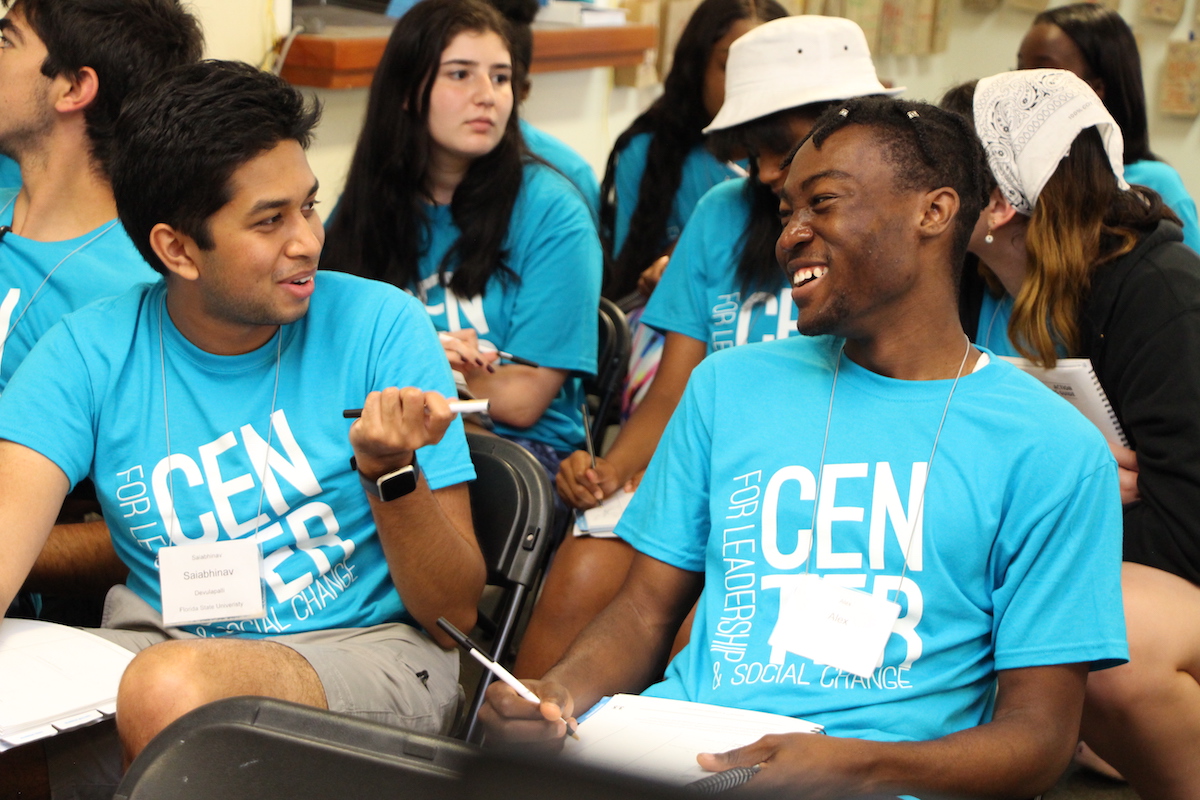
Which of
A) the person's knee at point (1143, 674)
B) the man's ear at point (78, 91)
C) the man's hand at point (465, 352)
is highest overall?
the man's ear at point (78, 91)

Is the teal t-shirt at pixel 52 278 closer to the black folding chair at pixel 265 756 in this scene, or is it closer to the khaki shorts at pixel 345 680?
the khaki shorts at pixel 345 680

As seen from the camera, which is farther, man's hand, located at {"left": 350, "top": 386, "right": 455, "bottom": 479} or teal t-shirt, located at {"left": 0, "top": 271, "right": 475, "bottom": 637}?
teal t-shirt, located at {"left": 0, "top": 271, "right": 475, "bottom": 637}

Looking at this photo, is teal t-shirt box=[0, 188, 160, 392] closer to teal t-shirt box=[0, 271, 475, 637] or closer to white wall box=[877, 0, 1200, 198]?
teal t-shirt box=[0, 271, 475, 637]

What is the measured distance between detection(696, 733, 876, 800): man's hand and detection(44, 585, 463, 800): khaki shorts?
513 mm

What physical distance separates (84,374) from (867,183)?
1.14 meters

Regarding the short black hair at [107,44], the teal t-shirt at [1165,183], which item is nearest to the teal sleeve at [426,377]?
the short black hair at [107,44]

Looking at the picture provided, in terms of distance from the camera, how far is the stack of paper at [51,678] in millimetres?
1254

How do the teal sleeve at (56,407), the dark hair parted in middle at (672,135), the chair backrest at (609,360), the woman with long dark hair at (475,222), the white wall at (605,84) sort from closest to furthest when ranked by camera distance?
the teal sleeve at (56,407)
the woman with long dark hair at (475,222)
the chair backrest at (609,360)
the white wall at (605,84)
the dark hair parted in middle at (672,135)

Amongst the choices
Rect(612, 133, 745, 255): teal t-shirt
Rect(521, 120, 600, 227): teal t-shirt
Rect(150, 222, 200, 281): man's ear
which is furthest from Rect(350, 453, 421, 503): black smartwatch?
Rect(612, 133, 745, 255): teal t-shirt

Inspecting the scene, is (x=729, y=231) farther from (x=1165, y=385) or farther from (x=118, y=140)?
(x=118, y=140)

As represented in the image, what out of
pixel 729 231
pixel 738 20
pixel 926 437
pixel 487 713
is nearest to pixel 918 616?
pixel 926 437

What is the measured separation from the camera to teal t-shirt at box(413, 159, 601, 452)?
240 cm

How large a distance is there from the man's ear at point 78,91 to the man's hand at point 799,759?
173 cm

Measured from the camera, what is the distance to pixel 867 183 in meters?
1.44
